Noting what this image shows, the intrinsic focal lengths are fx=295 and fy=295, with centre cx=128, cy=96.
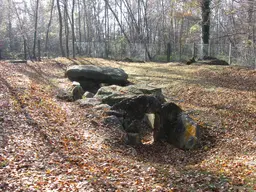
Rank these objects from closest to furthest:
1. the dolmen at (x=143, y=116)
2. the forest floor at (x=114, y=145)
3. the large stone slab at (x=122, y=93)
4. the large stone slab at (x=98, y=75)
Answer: the forest floor at (x=114, y=145) < the dolmen at (x=143, y=116) < the large stone slab at (x=122, y=93) < the large stone slab at (x=98, y=75)

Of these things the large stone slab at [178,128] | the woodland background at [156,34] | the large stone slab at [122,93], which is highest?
the woodland background at [156,34]

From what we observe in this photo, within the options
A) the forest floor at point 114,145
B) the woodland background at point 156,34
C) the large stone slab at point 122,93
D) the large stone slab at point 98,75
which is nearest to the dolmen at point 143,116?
the large stone slab at point 122,93

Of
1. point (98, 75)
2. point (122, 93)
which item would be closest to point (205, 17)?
point (98, 75)

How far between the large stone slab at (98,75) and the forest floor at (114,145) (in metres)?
0.85

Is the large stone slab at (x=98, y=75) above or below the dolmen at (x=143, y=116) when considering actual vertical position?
above

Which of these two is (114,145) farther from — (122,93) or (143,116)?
(122,93)

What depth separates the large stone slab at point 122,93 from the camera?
14.6 metres

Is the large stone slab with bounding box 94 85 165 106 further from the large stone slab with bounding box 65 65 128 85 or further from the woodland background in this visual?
the woodland background

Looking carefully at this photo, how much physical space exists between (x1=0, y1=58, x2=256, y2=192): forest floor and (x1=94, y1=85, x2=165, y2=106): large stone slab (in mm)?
1214

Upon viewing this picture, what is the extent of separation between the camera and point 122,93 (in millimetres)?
15141

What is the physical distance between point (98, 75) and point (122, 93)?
4.42 meters

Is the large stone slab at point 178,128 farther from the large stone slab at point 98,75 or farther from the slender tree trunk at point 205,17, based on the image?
the slender tree trunk at point 205,17

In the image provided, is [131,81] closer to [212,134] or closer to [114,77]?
[114,77]

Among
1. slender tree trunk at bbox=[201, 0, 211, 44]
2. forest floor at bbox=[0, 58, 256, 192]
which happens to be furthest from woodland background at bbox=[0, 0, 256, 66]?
forest floor at bbox=[0, 58, 256, 192]
